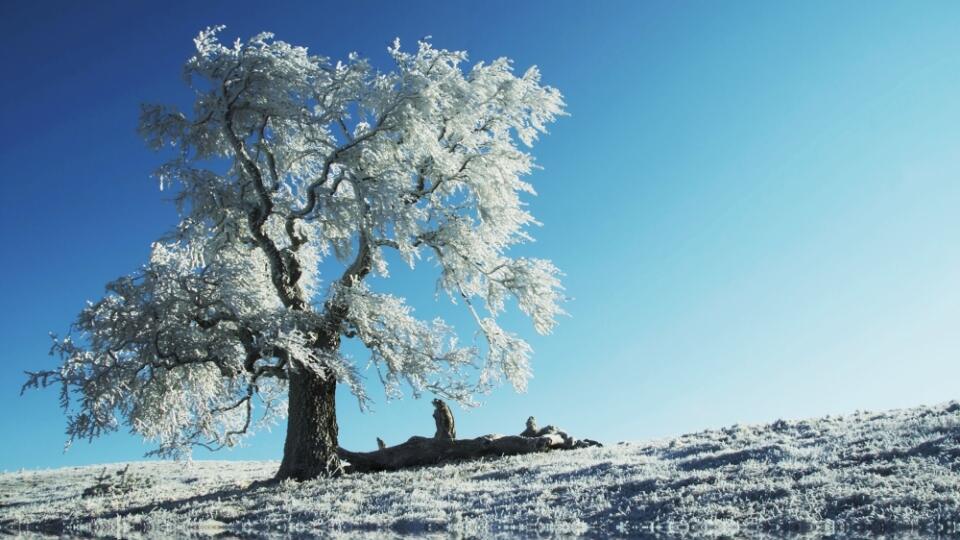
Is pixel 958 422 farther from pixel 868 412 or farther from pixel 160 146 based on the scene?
pixel 160 146

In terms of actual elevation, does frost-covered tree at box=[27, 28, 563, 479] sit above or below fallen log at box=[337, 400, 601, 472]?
above

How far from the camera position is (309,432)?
19547mm

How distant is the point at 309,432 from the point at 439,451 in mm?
3874

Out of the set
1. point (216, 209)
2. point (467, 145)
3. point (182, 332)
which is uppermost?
point (467, 145)

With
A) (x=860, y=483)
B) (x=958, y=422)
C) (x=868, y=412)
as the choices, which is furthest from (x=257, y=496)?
(x=868, y=412)

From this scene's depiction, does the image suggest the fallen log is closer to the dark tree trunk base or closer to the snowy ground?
the dark tree trunk base

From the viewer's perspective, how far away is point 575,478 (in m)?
15.8

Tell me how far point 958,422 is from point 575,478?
8177 mm

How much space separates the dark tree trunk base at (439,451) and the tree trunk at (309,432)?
1.00m

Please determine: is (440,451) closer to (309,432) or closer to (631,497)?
(309,432)

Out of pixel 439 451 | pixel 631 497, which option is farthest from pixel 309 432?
pixel 631 497

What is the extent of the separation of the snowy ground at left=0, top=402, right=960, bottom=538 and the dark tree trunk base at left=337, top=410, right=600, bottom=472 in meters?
1.49

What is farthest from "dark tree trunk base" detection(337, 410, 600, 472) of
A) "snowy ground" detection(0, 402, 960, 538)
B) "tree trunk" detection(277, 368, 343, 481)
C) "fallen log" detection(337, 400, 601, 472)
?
"snowy ground" detection(0, 402, 960, 538)

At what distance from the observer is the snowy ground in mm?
10891
